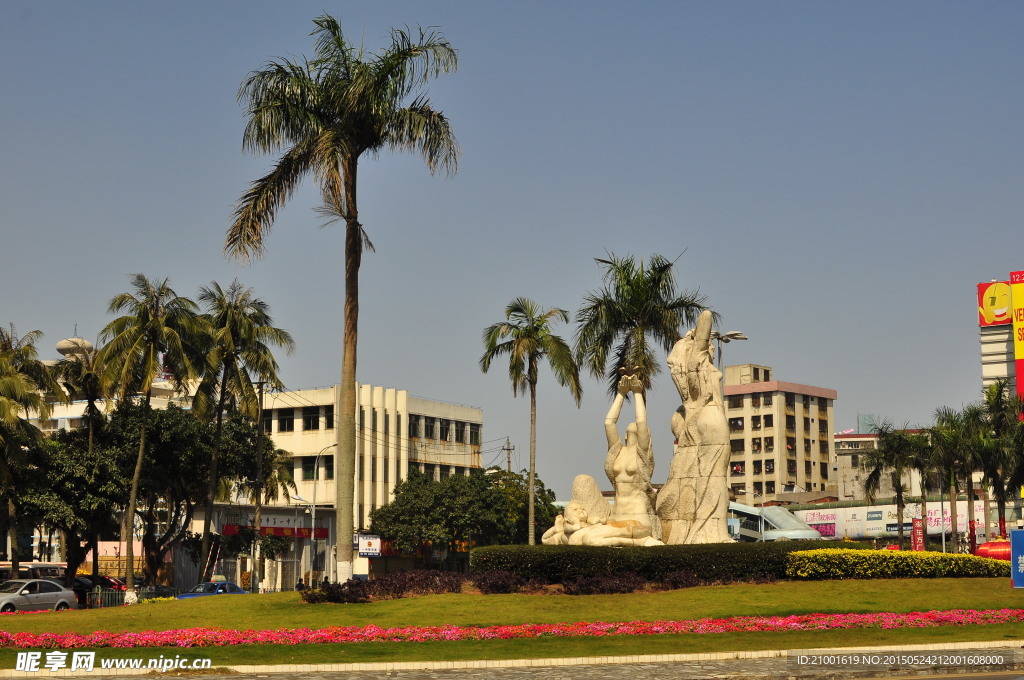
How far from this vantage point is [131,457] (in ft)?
158

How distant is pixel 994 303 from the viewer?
356 feet

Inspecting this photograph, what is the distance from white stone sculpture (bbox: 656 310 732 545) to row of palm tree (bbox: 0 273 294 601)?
18.5 m

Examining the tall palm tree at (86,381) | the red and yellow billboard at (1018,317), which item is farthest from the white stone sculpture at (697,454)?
the red and yellow billboard at (1018,317)

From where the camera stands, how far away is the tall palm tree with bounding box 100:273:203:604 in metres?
44.6

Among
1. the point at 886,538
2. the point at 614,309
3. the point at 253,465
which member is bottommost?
the point at 886,538

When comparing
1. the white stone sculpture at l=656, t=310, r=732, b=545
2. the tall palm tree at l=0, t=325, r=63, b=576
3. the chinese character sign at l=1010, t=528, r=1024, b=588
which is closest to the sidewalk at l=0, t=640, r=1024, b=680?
the chinese character sign at l=1010, t=528, r=1024, b=588

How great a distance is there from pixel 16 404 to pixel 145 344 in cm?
669

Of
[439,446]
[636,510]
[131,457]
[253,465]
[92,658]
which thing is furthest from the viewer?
[439,446]

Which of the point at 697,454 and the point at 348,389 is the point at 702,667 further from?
the point at 697,454

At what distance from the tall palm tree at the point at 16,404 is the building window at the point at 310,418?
39726mm

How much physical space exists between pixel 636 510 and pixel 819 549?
17.8 feet

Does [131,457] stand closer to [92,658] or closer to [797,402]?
[92,658]

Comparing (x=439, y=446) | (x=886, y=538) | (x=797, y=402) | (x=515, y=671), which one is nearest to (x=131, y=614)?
(x=515, y=671)

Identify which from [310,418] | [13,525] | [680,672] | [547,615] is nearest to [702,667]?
[680,672]
